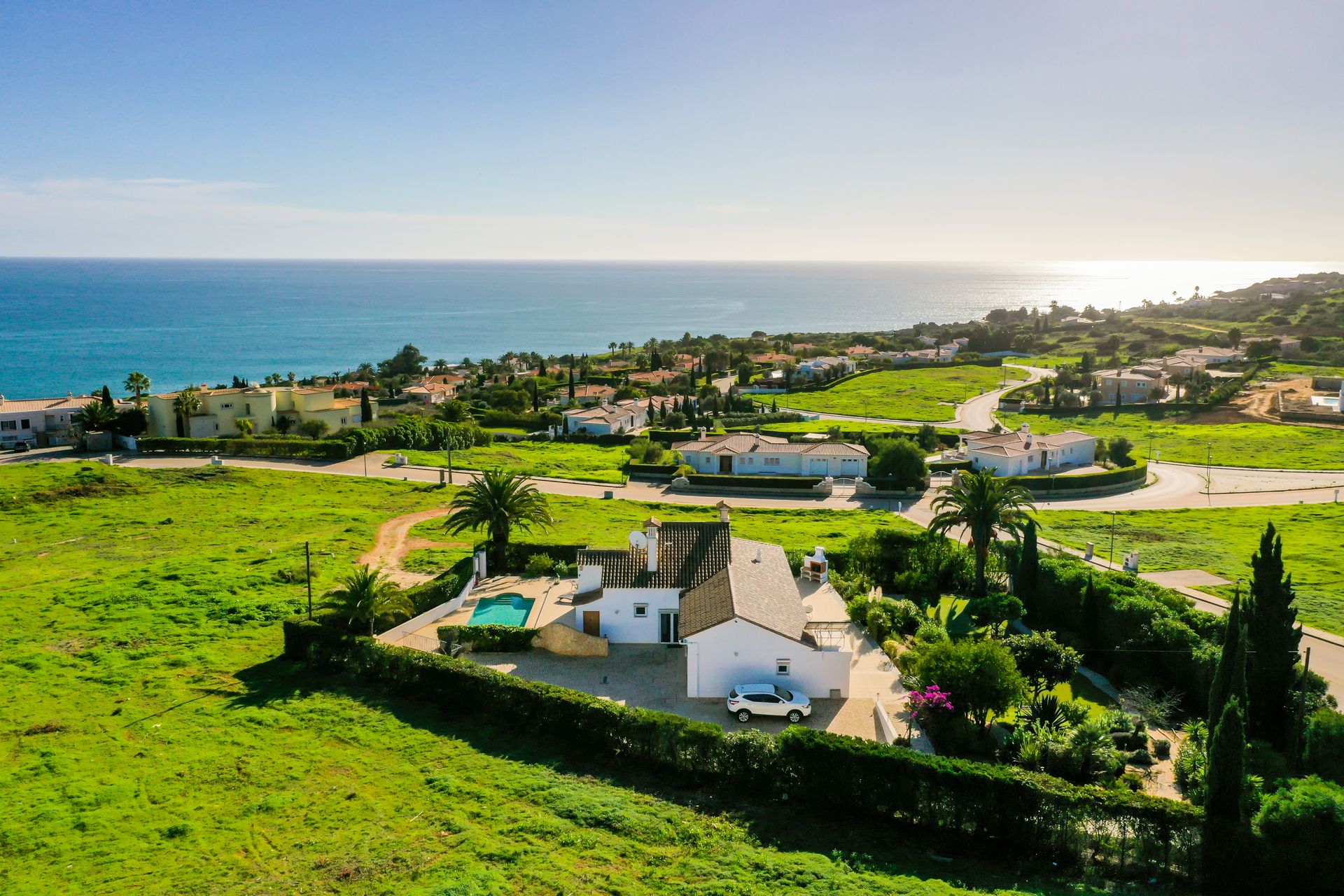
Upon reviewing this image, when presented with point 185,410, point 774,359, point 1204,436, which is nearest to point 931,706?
point 185,410

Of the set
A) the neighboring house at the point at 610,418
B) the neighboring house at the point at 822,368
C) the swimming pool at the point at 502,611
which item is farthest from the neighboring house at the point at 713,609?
the neighboring house at the point at 822,368

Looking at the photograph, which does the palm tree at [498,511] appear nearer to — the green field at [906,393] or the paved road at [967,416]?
the paved road at [967,416]

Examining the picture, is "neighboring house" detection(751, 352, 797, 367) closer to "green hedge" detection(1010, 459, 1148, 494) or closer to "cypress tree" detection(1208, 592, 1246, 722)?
"green hedge" detection(1010, 459, 1148, 494)

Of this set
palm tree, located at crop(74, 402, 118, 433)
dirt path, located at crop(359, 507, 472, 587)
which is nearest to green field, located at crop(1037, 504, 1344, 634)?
dirt path, located at crop(359, 507, 472, 587)

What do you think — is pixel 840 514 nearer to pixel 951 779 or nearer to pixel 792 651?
pixel 792 651

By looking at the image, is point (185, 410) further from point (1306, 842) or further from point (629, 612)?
point (1306, 842)

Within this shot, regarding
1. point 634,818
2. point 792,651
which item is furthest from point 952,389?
point 634,818
